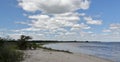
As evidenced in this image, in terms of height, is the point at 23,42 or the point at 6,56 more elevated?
the point at 23,42

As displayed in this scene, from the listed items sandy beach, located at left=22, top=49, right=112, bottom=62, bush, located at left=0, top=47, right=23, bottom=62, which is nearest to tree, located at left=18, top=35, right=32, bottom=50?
sandy beach, located at left=22, top=49, right=112, bottom=62

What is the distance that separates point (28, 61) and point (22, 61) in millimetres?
829

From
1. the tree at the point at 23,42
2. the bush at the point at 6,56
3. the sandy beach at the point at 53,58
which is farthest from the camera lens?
the tree at the point at 23,42

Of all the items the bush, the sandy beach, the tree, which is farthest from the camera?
the tree

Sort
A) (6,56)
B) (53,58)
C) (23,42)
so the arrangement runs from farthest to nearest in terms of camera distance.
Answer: (23,42)
(53,58)
(6,56)

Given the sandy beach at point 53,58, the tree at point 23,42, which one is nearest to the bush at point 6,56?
the sandy beach at point 53,58

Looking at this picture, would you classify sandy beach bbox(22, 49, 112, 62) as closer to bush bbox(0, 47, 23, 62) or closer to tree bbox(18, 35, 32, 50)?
bush bbox(0, 47, 23, 62)

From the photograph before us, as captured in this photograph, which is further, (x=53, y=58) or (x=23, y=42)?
(x=23, y=42)

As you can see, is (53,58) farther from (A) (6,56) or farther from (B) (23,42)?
(B) (23,42)

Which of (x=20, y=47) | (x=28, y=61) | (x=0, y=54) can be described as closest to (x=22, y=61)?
(x=28, y=61)

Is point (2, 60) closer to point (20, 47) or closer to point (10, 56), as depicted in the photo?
point (10, 56)

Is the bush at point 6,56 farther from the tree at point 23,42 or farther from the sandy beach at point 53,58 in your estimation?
the tree at point 23,42

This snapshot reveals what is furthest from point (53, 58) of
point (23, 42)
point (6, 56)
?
point (23, 42)

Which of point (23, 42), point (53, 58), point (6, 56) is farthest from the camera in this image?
point (23, 42)
